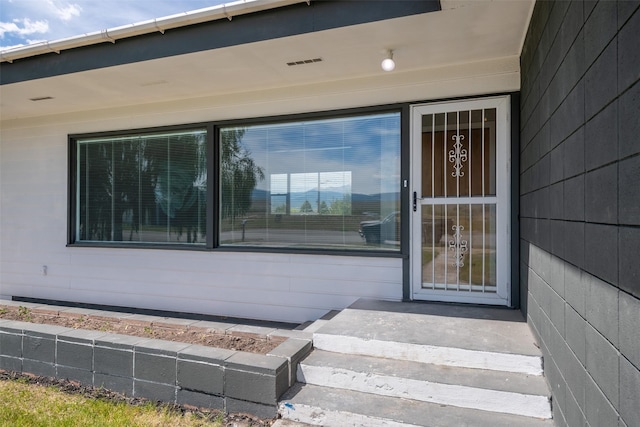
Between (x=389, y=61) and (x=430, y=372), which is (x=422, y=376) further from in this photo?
(x=389, y=61)

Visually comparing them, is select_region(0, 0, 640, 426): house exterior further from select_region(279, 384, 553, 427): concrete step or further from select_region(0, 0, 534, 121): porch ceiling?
select_region(279, 384, 553, 427): concrete step

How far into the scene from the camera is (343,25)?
2.86 meters

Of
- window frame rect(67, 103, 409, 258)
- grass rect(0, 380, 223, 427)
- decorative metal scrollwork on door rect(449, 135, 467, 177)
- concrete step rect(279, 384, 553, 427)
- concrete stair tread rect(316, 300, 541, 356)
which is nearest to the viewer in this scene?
concrete step rect(279, 384, 553, 427)

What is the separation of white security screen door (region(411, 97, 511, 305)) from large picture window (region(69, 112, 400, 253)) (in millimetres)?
289

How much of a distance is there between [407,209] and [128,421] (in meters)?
2.74

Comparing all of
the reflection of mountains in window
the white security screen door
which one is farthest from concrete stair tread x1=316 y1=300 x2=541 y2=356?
the reflection of mountains in window

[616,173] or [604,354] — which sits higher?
[616,173]

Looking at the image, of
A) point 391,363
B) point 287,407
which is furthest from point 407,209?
point 287,407

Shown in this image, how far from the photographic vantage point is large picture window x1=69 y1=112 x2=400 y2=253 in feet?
13.5

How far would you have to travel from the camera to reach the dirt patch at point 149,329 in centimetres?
296

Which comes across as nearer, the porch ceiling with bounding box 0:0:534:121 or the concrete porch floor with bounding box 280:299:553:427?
the concrete porch floor with bounding box 280:299:553:427

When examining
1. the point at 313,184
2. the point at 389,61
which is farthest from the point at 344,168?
the point at 389,61

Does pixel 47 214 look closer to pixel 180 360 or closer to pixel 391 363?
pixel 180 360

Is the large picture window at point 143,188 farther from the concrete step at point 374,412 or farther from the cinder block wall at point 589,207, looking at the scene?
the cinder block wall at point 589,207
